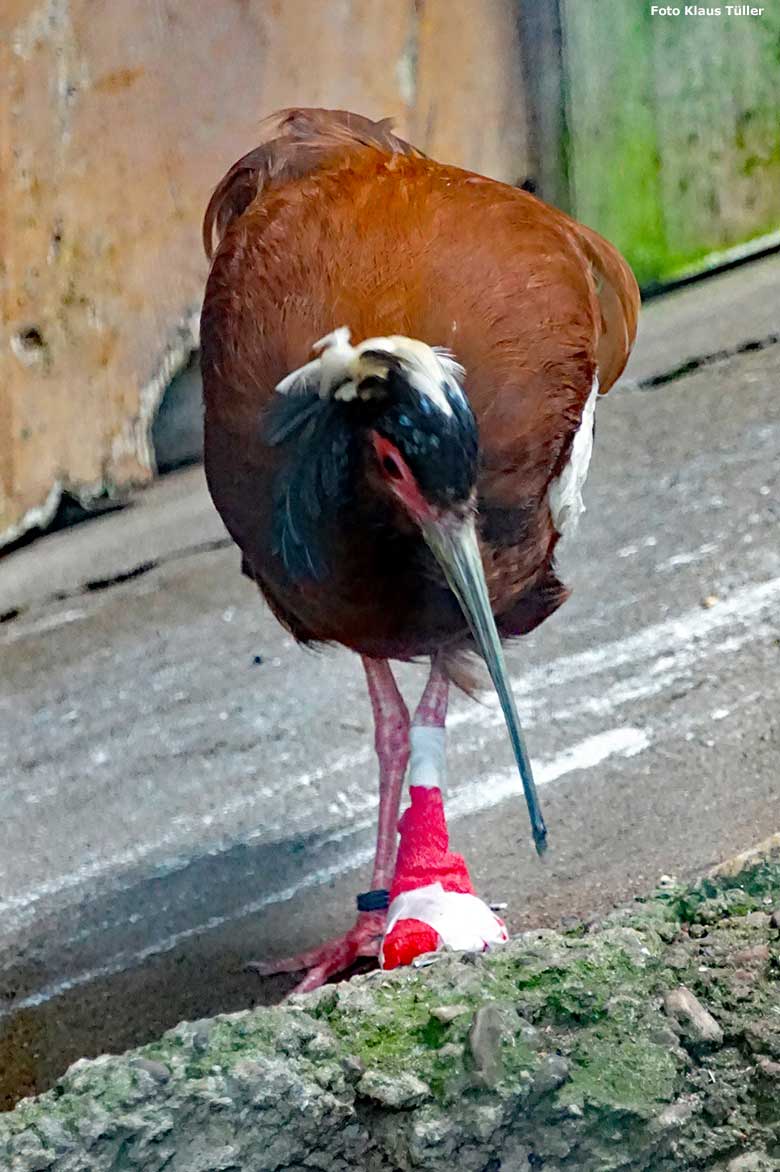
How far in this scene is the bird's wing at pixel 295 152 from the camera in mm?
2723

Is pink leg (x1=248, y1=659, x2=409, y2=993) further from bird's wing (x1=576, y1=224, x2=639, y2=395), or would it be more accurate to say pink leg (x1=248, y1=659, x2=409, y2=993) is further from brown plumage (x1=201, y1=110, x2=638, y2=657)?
bird's wing (x1=576, y1=224, x2=639, y2=395)

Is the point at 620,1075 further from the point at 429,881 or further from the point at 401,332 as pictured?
the point at 401,332

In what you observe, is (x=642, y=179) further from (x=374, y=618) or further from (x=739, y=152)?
(x=374, y=618)

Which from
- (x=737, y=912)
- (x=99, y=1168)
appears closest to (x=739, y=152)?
(x=737, y=912)

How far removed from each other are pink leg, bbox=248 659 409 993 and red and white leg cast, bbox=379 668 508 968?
4.9 inches

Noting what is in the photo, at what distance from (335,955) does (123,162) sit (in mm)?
2472

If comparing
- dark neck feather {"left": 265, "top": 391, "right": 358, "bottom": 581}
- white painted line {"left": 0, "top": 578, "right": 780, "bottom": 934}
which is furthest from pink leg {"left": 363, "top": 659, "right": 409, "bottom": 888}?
dark neck feather {"left": 265, "top": 391, "right": 358, "bottom": 581}

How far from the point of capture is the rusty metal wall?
3.92 m

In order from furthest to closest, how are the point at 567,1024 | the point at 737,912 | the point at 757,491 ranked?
the point at 757,491 < the point at 737,912 < the point at 567,1024

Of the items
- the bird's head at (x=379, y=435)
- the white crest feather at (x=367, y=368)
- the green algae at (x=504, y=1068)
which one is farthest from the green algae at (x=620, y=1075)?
the white crest feather at (x=367, y=368)

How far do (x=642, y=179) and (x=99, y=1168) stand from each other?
4.11 metres

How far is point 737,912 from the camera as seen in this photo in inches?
75.0

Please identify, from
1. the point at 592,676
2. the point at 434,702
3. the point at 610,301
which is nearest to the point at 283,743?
the point at 434,702

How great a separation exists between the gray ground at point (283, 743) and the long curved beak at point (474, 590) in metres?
0.66
